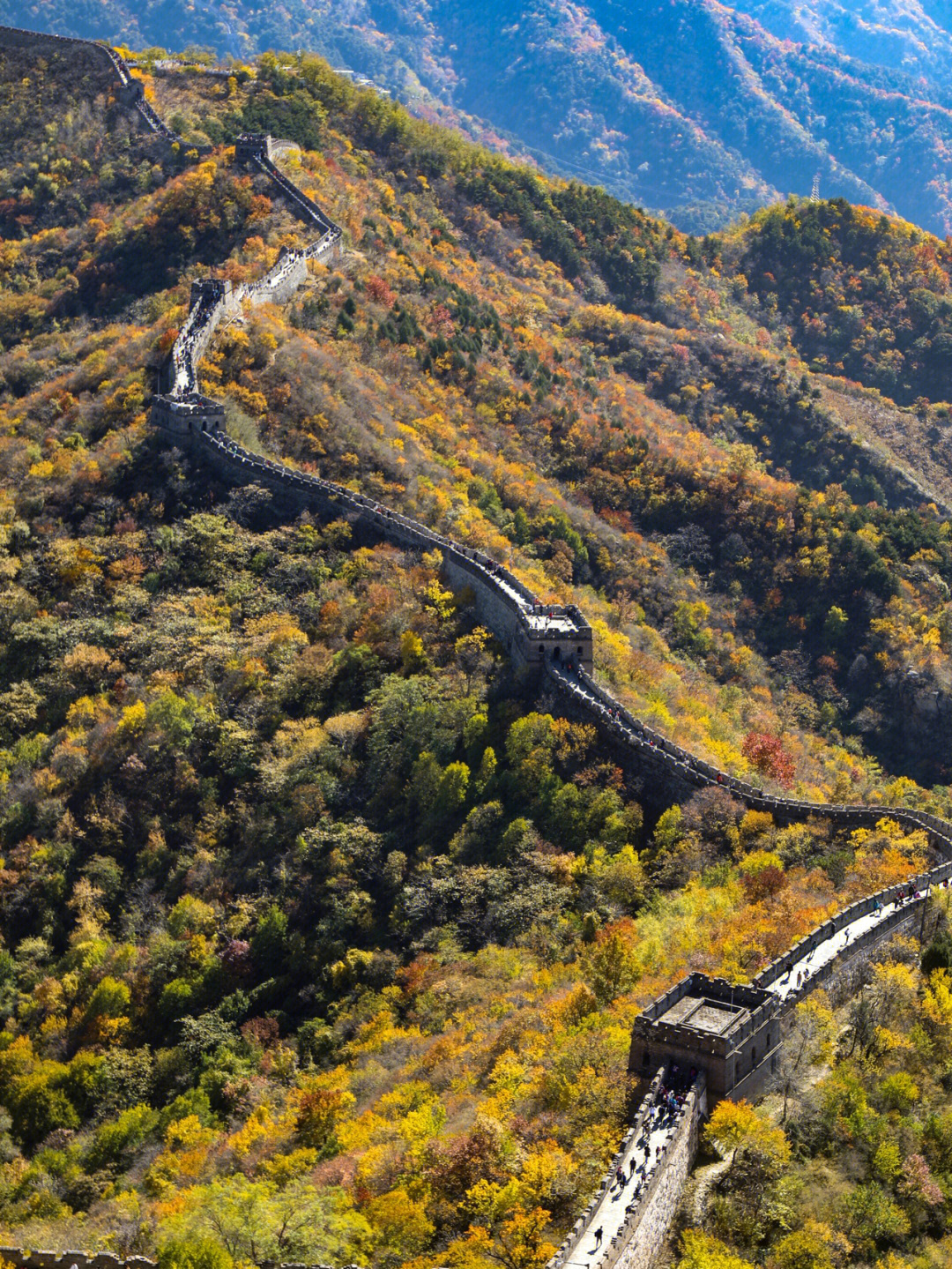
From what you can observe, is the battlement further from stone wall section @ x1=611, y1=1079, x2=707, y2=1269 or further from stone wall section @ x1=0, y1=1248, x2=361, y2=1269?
stone wall section @ x1=611, y1=1079, x2=707, y2=1269

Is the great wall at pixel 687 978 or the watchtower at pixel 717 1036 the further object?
the watchtower at pixel 717 1036

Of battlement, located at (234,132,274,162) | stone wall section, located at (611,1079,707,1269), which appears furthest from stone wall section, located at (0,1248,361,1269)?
battlement, located at (234,132,274,162)

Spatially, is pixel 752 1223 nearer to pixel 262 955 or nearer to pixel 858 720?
pixel 262 955

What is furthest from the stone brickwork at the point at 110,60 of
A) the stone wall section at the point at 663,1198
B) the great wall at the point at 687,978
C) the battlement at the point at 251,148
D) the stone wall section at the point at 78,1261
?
the stone wall section at the point at 663,1198

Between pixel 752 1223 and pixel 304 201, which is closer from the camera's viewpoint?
pixel 752 1223

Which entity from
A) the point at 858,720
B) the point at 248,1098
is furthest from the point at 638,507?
the point at 248,1098

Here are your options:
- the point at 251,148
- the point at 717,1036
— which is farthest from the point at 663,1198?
the point at 251,148

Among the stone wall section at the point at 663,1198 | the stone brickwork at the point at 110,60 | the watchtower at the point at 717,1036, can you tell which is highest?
the stone brickwork at the point at 110,60

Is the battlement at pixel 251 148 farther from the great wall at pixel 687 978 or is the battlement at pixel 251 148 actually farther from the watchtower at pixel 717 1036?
the watchtower at pixel 717 1036
